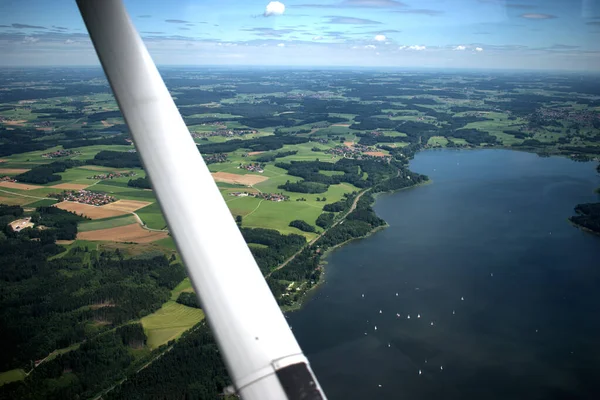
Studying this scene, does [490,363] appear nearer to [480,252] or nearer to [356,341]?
[356,341]

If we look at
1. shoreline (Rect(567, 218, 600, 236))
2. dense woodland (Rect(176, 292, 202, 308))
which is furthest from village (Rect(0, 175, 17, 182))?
shoreline (Rect(567, 218, 600, 236))

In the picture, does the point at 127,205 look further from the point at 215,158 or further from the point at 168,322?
the point at 215,158

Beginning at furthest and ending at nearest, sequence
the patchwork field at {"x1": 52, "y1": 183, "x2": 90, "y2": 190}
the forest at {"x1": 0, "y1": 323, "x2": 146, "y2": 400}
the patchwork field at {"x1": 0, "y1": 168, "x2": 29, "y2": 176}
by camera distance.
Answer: the patchwork field at {"x1": 0, "y1": 168, "x2": 29, "y2": 176}, the patchwork field at {"x1": 52, "y1": 183, "x2": 90, "y2": 190}, the forest at {"x1": 0, "y1": 323, "x2": 146, "y2": 400}

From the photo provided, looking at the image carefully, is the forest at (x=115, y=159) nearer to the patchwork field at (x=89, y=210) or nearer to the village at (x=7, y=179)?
the village at (x=7, y=179)

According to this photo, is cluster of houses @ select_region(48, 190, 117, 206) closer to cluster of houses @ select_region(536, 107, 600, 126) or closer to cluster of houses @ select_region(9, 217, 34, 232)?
cluster of houses @ select_region(9, 217, 34, 232)

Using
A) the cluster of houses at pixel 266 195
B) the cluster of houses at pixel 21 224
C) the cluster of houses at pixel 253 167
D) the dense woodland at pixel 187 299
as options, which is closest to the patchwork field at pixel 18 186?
the cluster of houses at pixel 21 224

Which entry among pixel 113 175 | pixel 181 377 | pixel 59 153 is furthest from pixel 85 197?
pixel 181 377
